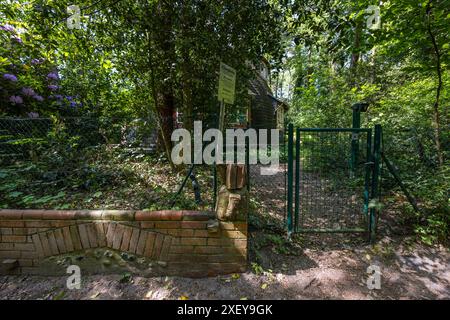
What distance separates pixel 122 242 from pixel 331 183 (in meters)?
3.28

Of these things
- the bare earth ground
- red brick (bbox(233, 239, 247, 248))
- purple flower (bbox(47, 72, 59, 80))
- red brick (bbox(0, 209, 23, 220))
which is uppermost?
purple flower (bbox(47, 72, 59, 80))

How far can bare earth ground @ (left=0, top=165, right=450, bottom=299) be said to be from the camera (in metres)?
2.00

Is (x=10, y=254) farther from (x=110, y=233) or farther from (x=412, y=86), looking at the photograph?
(x=412, y=86)

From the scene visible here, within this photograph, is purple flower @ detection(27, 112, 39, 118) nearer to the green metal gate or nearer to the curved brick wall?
the curved brick wall

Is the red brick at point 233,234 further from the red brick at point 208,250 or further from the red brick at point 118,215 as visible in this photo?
the red brick at point 118,215

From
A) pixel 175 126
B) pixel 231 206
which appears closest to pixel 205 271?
pixel 231 206

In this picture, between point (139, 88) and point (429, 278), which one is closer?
point (429, 278)

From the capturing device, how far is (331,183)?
357 centimetres

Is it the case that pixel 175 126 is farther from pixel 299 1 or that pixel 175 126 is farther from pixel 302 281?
pixel 302 281

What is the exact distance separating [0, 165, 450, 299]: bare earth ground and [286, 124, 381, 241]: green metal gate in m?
0.30

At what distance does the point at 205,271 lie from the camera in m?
2.16
